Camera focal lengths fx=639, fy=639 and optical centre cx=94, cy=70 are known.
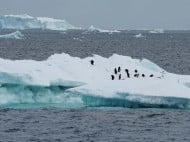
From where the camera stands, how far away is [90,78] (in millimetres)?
27750

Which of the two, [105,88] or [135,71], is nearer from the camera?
[105,88]

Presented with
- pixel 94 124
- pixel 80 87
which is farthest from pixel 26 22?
pixel 94 124

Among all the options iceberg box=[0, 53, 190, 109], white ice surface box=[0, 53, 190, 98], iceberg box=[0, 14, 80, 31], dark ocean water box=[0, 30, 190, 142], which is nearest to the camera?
dark ocean water box=[0, 30, 190, 142]

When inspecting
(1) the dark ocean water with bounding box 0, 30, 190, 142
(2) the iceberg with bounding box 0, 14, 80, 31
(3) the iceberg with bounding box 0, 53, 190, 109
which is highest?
(2) the iceberg with bounding box 0, 14, 80, 31

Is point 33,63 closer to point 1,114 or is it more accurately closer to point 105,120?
point 1,114

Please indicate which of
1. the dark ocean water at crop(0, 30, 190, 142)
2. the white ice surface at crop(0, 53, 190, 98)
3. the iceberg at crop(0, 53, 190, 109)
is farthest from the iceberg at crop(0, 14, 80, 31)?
the dark ocean water at crop(0, 30, 190, 142)

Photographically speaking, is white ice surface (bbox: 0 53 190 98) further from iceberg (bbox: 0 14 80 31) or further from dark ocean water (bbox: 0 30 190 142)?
iceberg (bbox: 0 14 80 31)

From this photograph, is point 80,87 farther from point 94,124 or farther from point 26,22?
point 26,22

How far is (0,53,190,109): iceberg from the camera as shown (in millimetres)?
24047

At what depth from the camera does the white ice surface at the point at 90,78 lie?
24.2 m

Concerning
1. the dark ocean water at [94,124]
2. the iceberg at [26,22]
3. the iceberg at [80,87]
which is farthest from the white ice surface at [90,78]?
the iceberg at [26,22]

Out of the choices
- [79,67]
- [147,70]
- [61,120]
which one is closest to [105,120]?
[61,120]

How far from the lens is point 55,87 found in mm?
26656

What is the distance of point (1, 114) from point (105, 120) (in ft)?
13.5
